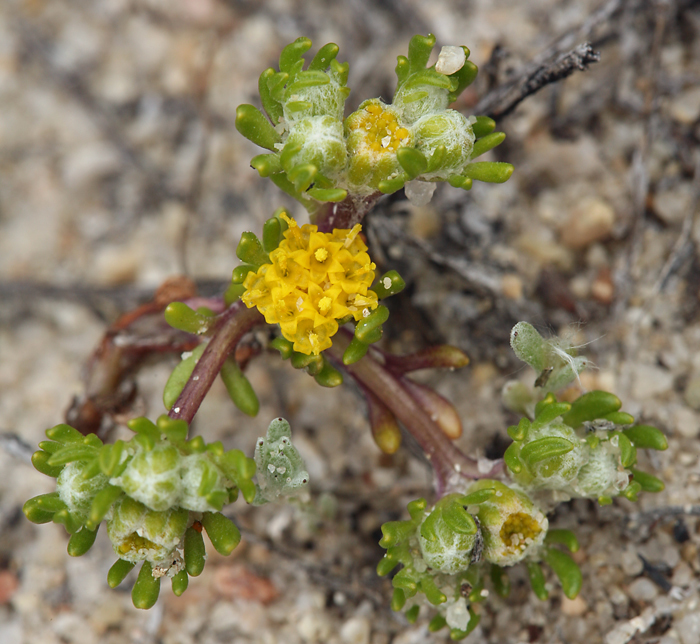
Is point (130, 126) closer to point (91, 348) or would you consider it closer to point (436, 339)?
point (91, 348)

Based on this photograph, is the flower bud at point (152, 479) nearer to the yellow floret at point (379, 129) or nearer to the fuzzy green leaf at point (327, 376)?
the fuzzy green leaf at point (327, 376)

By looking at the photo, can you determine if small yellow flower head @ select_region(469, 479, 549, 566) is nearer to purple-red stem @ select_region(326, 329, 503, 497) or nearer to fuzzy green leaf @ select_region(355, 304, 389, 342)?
purple-red stem @ select_region(326, 329, 503, 497)

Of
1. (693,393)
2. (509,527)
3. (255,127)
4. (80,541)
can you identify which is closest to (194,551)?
(80,541)

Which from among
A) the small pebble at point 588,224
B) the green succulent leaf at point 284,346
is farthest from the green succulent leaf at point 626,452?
the small pebble at point 588,224

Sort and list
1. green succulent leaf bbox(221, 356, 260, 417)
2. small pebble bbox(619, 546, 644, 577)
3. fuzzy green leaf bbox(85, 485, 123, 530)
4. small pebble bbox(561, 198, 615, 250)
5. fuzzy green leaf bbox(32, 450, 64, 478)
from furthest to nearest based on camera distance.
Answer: small pebble bbox(561, 198, 615, 250), small pebble bbox(619, 546, 644, 577), green succulent leaf bbox(221, 356, 260, 417), fuzzy green leaf bbox(32, 450, 64, 478), fuzzy green leaf bbox(85, 485, 123, 530)

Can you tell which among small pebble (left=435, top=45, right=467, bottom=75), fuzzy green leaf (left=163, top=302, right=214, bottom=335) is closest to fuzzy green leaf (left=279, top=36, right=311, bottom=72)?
small pebble (left=435, top=45, right=467, bottom=75)

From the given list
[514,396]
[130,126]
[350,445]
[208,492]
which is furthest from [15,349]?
[514,396]
